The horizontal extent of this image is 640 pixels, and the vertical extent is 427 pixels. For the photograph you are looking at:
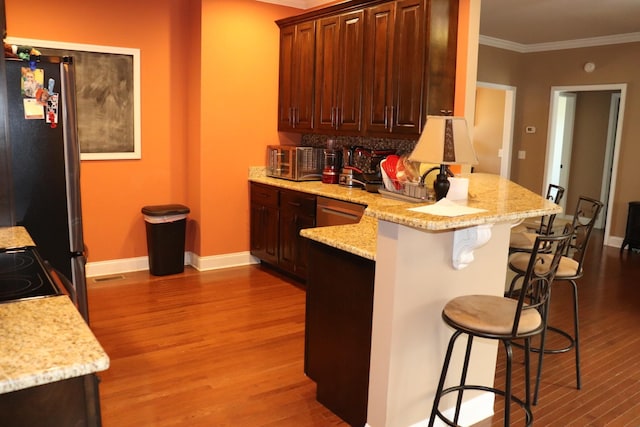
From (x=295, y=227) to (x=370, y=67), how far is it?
5.07 ft

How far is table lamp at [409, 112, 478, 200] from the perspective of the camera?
250 centimetres

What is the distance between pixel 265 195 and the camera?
5246mm

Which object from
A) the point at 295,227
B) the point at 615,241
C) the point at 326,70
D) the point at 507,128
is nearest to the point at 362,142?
the point at 326,70

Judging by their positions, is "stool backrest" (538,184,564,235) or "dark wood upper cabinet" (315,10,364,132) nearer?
"stool backrest" (538,184,564,235)

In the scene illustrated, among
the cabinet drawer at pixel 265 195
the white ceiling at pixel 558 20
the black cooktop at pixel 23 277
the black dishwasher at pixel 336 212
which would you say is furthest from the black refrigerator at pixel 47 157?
the white ceiling at pixel 558 20

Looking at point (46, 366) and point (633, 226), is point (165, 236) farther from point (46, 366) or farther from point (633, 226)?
point (633, 226)

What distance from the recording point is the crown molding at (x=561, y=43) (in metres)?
6.74

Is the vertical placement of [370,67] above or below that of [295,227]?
above

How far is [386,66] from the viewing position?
425 centimetres

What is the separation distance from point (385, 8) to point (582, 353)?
2903mm

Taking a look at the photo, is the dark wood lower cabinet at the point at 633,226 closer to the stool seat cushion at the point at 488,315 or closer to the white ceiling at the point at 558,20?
the white ceiling at the point at 558,20

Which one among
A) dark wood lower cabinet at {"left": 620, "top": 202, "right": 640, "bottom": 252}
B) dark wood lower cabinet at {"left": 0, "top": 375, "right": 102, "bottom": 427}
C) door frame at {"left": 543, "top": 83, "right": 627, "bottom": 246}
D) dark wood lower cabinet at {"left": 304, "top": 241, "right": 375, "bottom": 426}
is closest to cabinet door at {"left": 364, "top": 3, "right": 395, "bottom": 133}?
dark wood lower cabinet at {"left": 304, "top": 241, "right": 375, "bottom": 426}

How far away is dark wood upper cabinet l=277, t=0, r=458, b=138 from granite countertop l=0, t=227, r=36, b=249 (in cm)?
277

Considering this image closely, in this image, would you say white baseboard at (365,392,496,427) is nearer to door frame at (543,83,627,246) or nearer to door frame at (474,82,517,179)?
door frame at (543,83,627,246)
